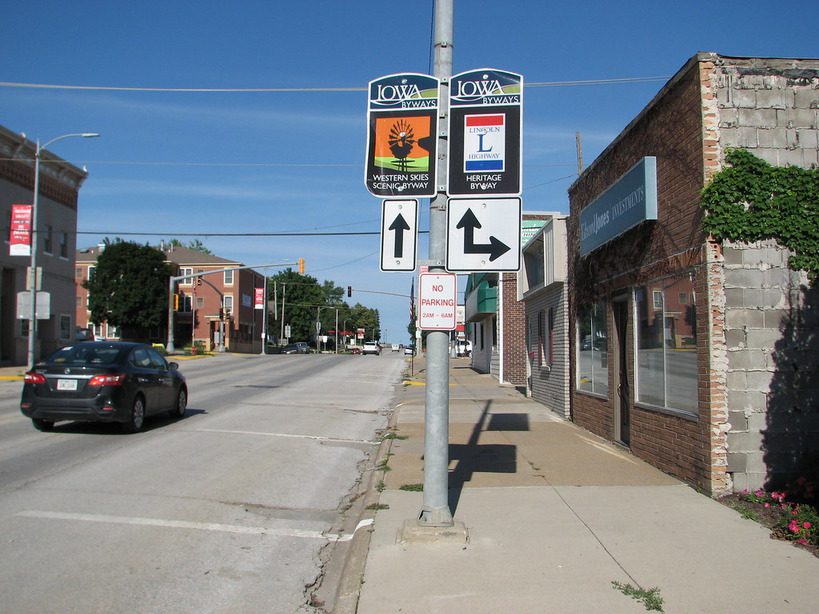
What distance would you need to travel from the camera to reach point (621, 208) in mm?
10172

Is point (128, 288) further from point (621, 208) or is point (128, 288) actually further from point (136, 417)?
point (621, 208)

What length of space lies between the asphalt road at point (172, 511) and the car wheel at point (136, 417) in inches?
6.8

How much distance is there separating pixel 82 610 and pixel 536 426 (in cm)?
1032

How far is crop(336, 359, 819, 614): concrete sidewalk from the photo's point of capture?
4.74 meters

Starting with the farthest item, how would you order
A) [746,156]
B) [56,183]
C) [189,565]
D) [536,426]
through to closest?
1. [56,183]
2. [536,426]
3. [746,156]
4. [189,565]

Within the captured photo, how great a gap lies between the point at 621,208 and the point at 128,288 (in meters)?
48.7

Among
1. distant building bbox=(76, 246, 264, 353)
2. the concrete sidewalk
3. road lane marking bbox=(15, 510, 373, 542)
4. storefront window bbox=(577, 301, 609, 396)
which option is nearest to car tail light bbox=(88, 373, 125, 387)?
road lane marking bbox=(15, 510, 373, 542)

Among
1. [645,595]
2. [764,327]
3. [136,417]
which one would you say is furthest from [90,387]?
[764,327]

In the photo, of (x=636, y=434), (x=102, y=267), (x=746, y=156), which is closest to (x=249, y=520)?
(x=636, y=434)

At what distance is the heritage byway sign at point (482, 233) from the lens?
21.0 feet

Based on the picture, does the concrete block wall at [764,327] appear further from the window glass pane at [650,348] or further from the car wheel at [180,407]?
the car wheel at [180,407]

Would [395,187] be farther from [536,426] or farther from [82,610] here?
[536,426]

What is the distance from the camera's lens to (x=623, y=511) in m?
7.02

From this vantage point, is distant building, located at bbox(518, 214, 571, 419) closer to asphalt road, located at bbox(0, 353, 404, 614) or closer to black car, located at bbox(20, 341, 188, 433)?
asphalt road, located at bbox(0, 353, 404, 614)
